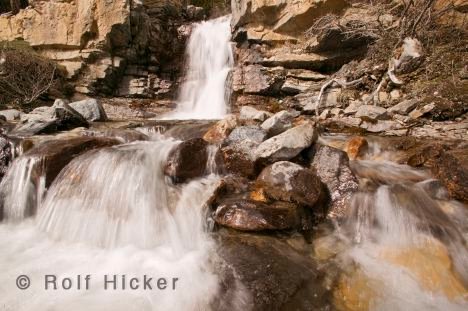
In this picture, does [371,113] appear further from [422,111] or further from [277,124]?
[277,124]

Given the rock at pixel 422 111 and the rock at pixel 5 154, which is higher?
the rock at pixel 422 111

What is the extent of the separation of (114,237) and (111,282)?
841mm

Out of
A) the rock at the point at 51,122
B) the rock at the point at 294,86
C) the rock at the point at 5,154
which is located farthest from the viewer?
the rock at the point at 294,86

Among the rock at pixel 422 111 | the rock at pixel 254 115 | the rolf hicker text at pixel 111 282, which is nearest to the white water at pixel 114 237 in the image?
the rolf hicker text at pixel 111 282

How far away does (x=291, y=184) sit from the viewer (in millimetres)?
4113

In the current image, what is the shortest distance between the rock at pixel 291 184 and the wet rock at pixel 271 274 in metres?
0.70

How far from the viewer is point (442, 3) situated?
9367 millimetres

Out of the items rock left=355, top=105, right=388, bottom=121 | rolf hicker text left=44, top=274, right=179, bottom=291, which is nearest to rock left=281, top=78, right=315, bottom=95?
rock left=355, top=105, right=388, bottom=121

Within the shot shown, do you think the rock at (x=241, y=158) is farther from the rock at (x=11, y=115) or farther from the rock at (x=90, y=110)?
the rock at (x=11, y=115)

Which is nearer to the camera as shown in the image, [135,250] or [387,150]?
[135,250]

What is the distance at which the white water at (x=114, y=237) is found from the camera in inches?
112

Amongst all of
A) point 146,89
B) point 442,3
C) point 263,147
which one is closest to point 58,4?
point 146,89

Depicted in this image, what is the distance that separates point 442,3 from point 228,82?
7.39m

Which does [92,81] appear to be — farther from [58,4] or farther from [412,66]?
[412,66]
